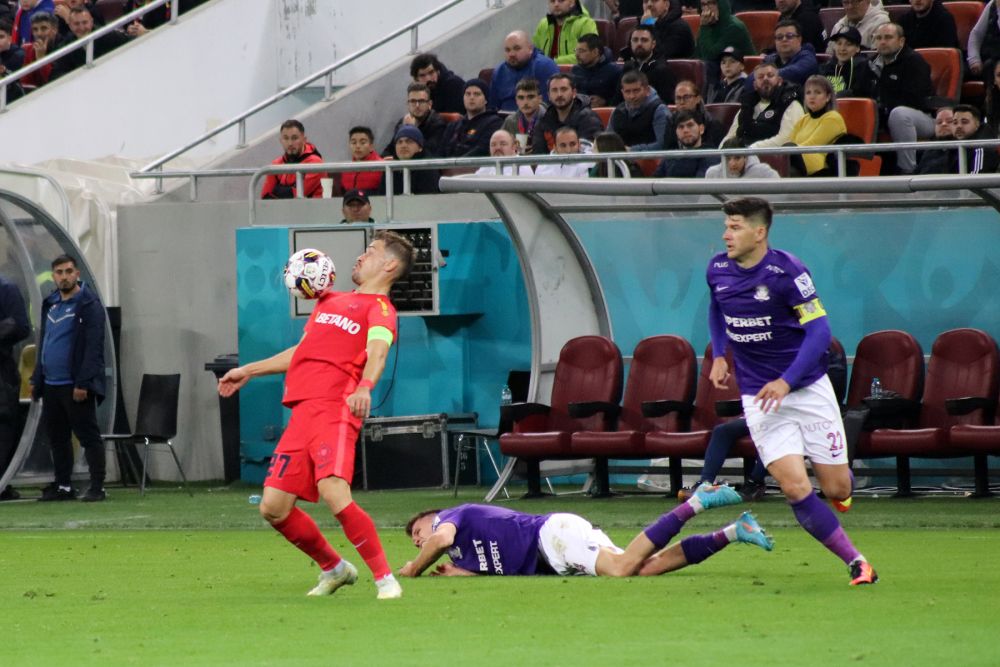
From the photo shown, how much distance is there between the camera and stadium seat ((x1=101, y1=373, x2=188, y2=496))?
61.0 ft

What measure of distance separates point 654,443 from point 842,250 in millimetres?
2870

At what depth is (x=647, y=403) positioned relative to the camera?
15.8 m

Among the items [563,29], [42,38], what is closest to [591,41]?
[563,29]

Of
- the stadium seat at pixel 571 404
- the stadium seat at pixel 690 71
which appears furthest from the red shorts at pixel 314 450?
the stadium seat at pixel 690 71

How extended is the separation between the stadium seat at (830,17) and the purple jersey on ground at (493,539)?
12208 millimetres

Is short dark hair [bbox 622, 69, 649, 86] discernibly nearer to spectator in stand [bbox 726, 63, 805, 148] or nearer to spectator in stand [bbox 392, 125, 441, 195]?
spectator in stand [bbox 726, 63, 805, 148]

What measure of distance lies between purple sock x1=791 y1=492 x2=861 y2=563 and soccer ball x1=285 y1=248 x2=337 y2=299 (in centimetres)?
272

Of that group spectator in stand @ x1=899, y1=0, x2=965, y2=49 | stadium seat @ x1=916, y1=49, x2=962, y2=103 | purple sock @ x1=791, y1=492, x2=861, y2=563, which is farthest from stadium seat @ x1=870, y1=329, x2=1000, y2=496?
purple sock @ x1=791, y1=492, x2=861, y2=563

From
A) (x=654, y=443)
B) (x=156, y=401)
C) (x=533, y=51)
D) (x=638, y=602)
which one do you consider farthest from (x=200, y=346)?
(x=638, y=602)

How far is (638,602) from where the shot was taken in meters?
8.62

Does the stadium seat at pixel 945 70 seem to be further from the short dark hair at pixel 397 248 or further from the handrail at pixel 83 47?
the short dark hair at pixel 397 248

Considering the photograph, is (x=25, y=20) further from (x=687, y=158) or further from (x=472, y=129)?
(x=687, y=158)

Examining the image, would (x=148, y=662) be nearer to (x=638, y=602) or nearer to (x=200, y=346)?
(x=638, y=602)

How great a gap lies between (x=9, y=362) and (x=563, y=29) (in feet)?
26.0
